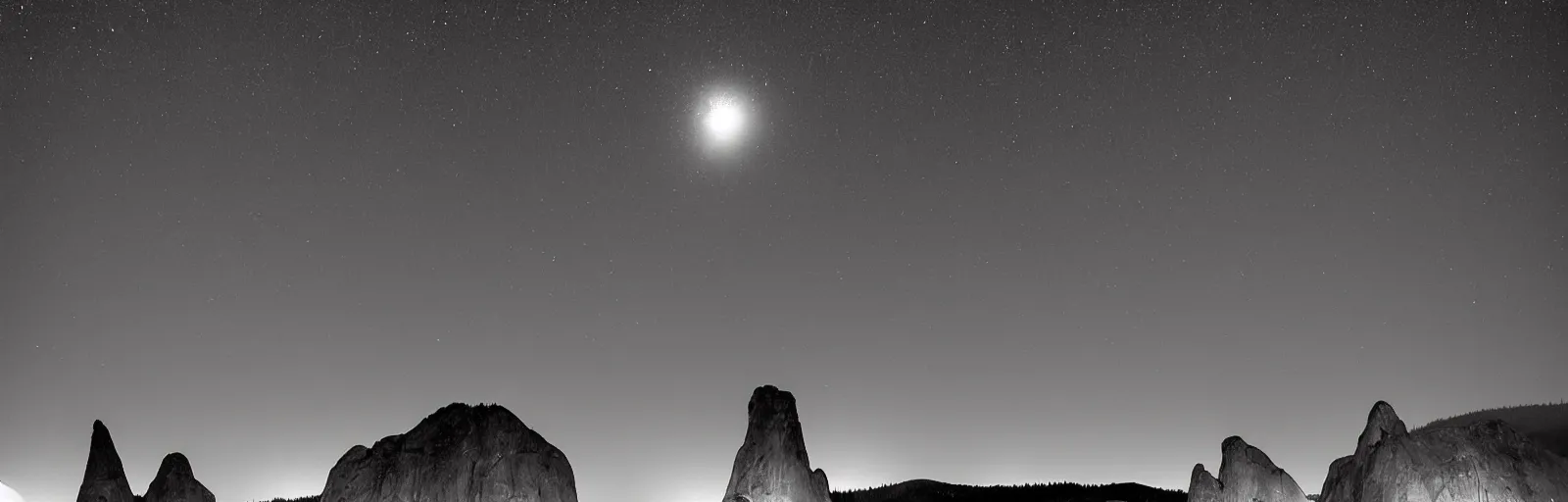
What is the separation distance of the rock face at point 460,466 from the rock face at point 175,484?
1161cm

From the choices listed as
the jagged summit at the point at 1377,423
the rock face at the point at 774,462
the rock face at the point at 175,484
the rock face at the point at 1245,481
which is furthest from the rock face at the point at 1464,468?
the rock face at the point at 175,484

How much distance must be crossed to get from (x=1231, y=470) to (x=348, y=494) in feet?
155

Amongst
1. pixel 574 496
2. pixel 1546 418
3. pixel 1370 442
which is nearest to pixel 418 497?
pixel 574 496

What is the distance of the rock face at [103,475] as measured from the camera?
43188 millimetres

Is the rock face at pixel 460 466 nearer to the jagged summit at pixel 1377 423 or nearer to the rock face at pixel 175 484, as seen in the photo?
the rock face at pixel 175 484

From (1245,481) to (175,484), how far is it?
54.4 meters

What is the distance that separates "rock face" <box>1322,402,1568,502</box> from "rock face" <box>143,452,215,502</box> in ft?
162

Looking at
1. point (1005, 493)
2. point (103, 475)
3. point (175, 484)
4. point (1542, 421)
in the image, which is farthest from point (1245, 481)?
point (1542, 421)

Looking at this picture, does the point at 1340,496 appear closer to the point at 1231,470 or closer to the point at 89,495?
the point at 1231,470

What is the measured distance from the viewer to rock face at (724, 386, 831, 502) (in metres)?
48.1

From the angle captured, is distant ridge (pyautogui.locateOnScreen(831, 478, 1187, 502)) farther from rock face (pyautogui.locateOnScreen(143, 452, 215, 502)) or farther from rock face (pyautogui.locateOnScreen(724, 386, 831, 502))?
rock face (pyautogui.locateOnScreen(143, 452, 215, 502))

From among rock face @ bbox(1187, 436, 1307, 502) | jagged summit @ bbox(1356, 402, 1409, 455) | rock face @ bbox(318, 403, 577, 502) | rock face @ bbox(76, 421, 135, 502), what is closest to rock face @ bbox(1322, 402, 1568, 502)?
jagged summit @ bbox(1356, 402, 1409, 455)

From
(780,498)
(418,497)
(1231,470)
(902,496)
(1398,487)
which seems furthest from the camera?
(902,496)

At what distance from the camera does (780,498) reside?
47.9 m
